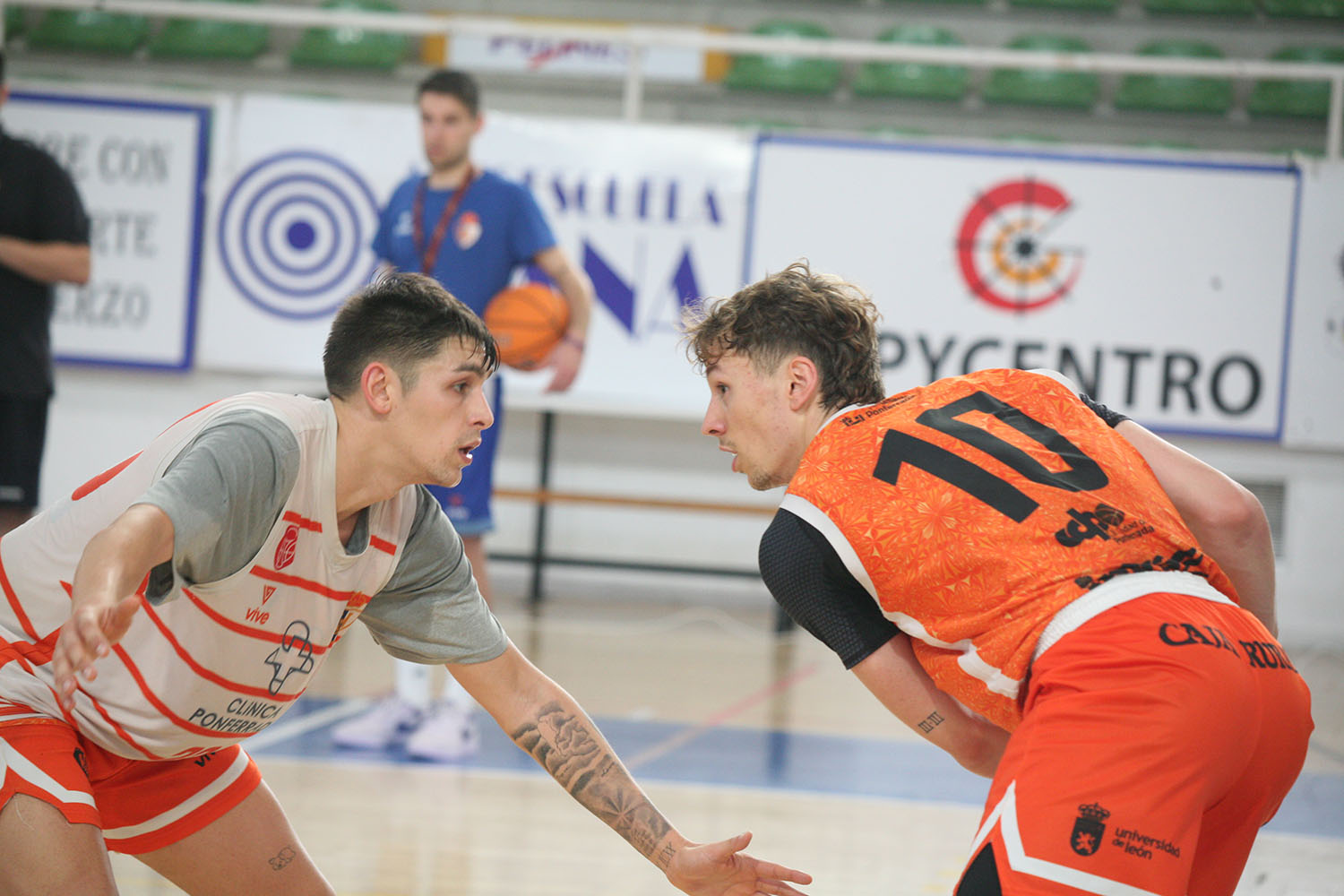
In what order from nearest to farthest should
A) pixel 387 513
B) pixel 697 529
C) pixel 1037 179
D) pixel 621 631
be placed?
pixel 387 513, pixel 621 631, pixel 1037 179, pixel 697 529

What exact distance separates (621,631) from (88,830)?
17.8 feet

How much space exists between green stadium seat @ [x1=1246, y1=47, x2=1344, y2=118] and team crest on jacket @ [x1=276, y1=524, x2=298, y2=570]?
951 centimetres

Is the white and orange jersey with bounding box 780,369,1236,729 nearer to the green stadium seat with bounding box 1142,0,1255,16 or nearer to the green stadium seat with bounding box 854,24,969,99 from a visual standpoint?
the green stadium seat with bounding box 854,24,969,99

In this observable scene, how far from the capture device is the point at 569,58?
1034 centimetres

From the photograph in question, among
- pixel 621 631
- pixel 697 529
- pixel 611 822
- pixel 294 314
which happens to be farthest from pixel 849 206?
pixel 611 822

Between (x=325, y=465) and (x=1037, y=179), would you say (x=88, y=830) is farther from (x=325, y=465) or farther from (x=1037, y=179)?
(x=1037, y=179)

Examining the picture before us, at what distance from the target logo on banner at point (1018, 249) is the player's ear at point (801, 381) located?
6.17m

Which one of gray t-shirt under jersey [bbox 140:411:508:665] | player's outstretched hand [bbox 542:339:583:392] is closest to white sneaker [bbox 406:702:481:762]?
player's outstretched hand [bbox 542:339:583:392]

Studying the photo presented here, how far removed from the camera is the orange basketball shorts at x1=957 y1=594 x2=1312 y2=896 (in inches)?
57.8

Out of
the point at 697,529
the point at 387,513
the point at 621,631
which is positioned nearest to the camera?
the point at 387,513

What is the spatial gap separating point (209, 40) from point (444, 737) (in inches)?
304

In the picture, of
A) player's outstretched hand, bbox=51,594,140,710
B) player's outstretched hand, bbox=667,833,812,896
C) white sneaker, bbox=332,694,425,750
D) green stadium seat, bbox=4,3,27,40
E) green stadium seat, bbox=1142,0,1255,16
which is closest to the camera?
player's outstretched hand, bbox=51,594,140,710

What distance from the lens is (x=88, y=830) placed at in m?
1.81

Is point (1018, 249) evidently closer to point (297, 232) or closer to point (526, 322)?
point (526, 322)
